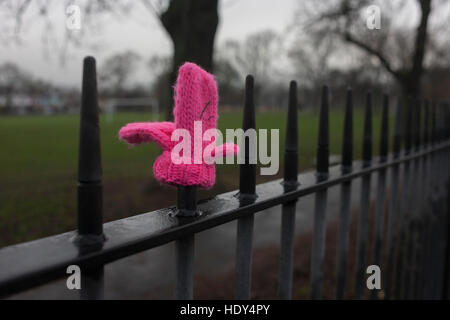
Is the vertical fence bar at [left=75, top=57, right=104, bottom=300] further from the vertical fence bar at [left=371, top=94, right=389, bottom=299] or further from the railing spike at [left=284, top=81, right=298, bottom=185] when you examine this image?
the vertical fence bar at [left=371, top=94, right=389, bottom=299]

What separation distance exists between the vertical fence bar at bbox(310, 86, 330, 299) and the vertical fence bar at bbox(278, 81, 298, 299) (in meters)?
0.14

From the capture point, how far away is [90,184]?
26.1 inches

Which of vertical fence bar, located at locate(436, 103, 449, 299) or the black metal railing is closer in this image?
the black metal railing

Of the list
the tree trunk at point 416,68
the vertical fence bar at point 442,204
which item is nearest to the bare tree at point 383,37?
the tree trunk at point 416,68

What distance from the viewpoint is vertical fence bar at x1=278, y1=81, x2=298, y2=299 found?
3.84 ft

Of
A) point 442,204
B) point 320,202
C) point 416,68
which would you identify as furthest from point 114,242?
point 416,68

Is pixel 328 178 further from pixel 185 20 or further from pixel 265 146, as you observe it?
pixel 185 20

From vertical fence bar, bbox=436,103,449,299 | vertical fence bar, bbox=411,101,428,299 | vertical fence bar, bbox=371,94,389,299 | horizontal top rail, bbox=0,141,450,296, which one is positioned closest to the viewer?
horizontal top rail, bbox=0,141,450,296

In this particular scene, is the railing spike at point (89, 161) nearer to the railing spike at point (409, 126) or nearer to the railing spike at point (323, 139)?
the railing spike at point (323, 139)

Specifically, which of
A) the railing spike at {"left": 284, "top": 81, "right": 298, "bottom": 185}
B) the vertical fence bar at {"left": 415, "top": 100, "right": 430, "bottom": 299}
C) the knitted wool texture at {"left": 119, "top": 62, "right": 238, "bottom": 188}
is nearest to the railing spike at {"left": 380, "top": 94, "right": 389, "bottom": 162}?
the vertical fence bar at {"left": 415, "top": 100, "right": 430, "bottom": 299}

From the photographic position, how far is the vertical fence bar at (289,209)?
3.84 ft

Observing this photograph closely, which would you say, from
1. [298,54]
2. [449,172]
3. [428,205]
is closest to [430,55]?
[298,54]

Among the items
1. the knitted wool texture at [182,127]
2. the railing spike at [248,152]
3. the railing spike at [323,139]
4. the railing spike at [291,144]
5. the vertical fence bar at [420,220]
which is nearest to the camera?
the knitted wool texture at [182,127]

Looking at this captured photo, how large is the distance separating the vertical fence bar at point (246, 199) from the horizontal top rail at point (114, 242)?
0.10ft
